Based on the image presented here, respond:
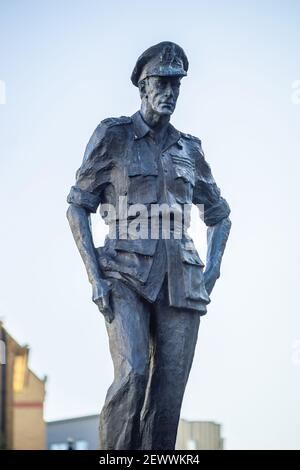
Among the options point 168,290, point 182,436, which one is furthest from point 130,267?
point 182,436

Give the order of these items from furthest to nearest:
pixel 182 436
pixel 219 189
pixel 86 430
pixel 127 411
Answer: pixel 86 430 < pixel 182 436 < pixel 219 189 < pixel 127 411

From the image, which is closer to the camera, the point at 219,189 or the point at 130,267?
the point at 130,267

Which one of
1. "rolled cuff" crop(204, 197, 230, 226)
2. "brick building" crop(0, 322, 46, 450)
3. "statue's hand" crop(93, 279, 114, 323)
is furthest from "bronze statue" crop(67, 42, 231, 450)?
"brick building" crop(0, 322, 46, 450)

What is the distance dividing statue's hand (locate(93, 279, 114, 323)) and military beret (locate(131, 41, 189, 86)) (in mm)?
1883

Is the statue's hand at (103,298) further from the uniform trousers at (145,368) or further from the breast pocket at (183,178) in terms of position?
the breast pocket at (183,178)

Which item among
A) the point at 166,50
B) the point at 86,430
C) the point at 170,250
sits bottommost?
the point at 86,430

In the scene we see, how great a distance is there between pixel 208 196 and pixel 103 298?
5.69 feet

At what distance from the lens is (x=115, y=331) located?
15531 mm

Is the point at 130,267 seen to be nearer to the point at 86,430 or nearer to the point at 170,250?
the point at 170,250

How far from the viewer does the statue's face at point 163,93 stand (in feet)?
52.2

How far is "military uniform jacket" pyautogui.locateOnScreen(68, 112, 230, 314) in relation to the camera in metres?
15.7

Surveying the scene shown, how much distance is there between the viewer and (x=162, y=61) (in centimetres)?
1595

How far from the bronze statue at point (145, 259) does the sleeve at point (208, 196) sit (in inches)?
13.5

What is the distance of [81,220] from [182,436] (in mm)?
6968
